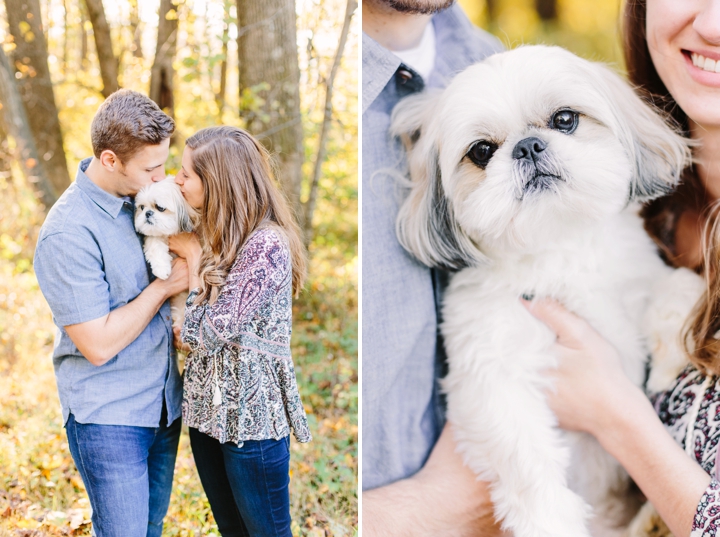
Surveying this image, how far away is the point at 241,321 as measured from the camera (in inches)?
61.2

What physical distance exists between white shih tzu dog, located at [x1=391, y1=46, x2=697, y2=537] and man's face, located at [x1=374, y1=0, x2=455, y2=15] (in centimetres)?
20

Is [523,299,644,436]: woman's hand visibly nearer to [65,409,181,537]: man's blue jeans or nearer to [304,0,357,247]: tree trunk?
[65,409,181,537]: man's blue jeans

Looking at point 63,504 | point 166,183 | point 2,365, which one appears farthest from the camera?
point 2,365

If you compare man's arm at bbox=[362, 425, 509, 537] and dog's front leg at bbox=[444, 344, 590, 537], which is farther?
man's arm at bbox=[362, 425, 509, 537]

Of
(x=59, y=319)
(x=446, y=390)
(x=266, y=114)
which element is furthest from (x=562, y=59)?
(x=266, y=114)

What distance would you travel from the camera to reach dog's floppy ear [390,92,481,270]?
1.61 metres

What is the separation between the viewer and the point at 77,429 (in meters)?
1.65

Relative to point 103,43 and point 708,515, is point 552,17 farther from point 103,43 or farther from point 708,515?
point 103,43

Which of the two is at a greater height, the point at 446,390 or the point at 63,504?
the point at 446,390

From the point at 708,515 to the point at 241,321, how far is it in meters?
1.21

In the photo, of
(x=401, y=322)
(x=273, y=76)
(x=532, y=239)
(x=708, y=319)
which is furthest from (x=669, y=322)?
(x=273, y=76)

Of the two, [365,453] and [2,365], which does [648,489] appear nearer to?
[365,453]

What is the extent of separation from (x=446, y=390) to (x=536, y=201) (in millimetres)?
661

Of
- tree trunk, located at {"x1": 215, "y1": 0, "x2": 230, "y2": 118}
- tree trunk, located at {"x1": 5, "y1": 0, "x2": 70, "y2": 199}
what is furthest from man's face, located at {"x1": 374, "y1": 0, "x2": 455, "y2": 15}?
tree trunk, located at {"x1": 5, "y1": 0, "x2": 70, "y2": 199}
